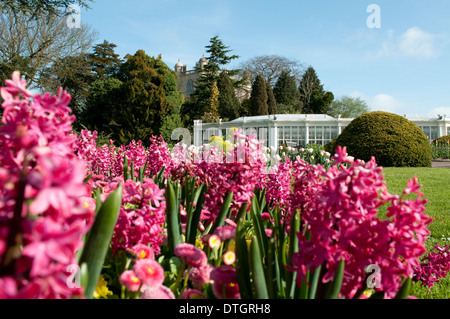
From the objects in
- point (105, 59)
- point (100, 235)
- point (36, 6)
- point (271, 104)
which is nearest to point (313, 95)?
point (271, 104)

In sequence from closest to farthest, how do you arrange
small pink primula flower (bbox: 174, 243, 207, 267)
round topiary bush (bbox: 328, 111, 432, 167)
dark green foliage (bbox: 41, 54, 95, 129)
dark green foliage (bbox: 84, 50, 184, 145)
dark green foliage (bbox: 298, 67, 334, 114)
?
small pink primula flower (bbox: 174, 243, 207, 267), round topiary bush (bbox: 328, 111, 432, 167), dark green foliage (bbox: 41, 54, 95, 129), dark green foliage (bbox: 84, 50, 184, 145), dark green foliage (bbox: 298, 67, 334, 114)

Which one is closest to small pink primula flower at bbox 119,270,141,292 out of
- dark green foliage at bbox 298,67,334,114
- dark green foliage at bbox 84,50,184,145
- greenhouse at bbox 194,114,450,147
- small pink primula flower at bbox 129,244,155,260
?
small pink primula flower at bbox 129,244,155,260

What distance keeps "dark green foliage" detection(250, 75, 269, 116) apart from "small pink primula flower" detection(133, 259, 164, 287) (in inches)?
1155

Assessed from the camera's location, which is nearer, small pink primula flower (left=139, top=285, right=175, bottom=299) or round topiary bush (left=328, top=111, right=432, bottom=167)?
small pink primula flower (left=139, top=285, right=175, bottom=299)

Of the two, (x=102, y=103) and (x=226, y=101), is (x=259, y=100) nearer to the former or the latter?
(x=226, y=101)

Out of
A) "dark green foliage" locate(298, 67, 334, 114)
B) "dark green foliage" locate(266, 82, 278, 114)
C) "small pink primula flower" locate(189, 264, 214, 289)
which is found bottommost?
"small pink primula flower" locate(189, 264, 214, 289)

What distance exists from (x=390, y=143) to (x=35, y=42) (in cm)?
1536

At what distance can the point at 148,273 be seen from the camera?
2.80ft

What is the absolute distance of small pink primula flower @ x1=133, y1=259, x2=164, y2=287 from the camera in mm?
843

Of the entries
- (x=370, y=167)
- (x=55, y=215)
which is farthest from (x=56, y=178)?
(x=370, y=167)

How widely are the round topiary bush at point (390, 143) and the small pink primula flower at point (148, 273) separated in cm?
1277

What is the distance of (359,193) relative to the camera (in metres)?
0.77

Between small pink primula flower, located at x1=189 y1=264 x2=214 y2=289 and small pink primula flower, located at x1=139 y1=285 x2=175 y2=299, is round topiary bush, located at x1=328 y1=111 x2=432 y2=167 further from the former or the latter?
small pink primula flower, located at x1=139 y1=285 x2=175 y2=299
